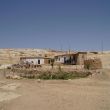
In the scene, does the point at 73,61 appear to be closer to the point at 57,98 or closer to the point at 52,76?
the point at 52,76

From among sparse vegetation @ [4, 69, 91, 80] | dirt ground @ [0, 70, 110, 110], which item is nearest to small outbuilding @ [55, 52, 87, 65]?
sparse vegetation @ [4, 69, 91, 80]

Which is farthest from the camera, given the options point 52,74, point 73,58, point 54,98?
point 73,58

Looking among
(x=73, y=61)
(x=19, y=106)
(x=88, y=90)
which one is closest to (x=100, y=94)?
(x=88, y=90)

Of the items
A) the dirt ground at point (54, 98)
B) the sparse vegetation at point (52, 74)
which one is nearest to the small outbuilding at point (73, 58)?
the sparse vegetation at point (52, 74)

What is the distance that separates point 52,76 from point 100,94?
1074 cm

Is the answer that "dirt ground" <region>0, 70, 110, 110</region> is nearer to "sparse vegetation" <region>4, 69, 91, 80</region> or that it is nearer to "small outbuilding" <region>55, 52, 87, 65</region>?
"sparse vegetation" <region>4, 69, 91, 80</region>

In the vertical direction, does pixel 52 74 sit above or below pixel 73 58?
below

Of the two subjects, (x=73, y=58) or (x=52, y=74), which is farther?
(x=73, y=58)

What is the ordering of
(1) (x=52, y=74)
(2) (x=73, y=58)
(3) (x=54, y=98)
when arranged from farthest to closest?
(2) (x=73, y=58)
(1) (x=52, y=74)
(3) (x=54, y=98)

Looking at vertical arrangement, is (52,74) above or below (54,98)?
above

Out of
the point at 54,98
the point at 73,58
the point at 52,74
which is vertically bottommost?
the point at 54,98

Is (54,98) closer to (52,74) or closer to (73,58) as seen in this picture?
(52,74)

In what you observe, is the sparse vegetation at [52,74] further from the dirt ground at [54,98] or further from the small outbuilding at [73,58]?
the small outbuilding at [73,58]

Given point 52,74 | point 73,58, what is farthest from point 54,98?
point 73,58
